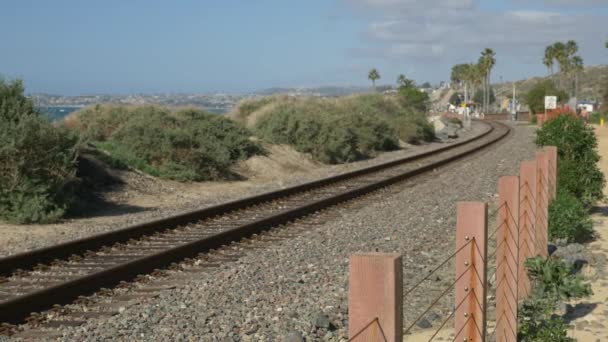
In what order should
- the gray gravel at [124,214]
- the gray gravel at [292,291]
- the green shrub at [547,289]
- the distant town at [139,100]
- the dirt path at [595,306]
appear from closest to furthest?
the gray gravel at [292,291] < the green shrub at [547,289] < the dirt path at [595,306] < the gray gravel at [124,214] < the distant town at [139,100]

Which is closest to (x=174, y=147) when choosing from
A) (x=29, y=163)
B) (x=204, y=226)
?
(x=29, y=163)

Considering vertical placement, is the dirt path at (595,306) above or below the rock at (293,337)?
below

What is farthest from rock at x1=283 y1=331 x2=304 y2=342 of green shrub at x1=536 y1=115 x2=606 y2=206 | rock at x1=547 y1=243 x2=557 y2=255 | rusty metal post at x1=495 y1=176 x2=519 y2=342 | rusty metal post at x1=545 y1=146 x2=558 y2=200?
green shrub at x1=536 y1=115 x2=606 y2=206

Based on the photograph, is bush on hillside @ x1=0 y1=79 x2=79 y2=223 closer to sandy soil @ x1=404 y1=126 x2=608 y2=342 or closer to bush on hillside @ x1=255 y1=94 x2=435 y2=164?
sandy soil @ x1=404 y1=126 x2=608 y2=342

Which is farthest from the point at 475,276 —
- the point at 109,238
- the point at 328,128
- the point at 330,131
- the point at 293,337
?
the point at 328,128

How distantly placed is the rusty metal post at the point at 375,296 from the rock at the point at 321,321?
478cm

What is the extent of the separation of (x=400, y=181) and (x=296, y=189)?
4.84 meters

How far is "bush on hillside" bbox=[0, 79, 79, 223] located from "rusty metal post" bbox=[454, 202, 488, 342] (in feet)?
40.1

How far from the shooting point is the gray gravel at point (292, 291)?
8.79 m

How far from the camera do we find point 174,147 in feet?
89.1

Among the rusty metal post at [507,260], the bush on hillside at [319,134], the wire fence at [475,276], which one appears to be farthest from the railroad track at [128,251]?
the bush on hillside at [319,134]

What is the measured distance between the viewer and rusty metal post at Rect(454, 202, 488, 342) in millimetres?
6398

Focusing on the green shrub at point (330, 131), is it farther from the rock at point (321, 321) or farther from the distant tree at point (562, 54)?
the distant tree at point (562, 54)

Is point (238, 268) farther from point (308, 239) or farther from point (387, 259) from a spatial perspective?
point (387, 259)
